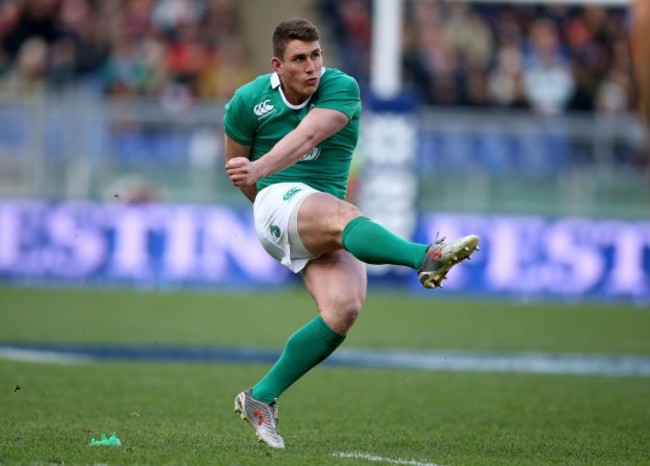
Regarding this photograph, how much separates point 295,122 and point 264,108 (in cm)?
18

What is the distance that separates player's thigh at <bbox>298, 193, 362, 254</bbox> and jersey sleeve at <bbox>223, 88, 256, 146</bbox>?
1.85ft

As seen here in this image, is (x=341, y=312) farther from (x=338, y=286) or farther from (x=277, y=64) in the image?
(x=277, y=64)

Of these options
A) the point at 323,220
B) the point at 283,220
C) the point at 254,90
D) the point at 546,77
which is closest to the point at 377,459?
the point at 323,220

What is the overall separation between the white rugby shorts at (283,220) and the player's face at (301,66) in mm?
513

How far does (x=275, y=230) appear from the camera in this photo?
257 inches

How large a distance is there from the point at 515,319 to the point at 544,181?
4336 mm

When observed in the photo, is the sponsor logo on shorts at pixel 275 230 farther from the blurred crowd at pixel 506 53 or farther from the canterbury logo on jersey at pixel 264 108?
the blurred crowd at pixel 506 53

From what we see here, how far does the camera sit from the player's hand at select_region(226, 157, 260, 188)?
6.14 meters


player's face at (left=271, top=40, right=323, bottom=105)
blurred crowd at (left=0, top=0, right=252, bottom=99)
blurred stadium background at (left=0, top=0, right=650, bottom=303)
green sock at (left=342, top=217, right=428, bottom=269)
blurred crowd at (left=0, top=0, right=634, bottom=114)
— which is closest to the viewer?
→ green sock at (left=342, top=217, right=428, bottom=269)

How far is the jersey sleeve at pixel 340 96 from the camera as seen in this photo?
6574 mm

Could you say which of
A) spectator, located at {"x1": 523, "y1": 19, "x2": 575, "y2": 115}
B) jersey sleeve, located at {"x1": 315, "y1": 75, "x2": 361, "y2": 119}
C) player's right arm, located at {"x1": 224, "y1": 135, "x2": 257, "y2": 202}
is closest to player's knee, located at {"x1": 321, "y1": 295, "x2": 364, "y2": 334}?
player's right arm, located at {"x1": 224, "y1": 135, "x2": 257, "y2": 202}

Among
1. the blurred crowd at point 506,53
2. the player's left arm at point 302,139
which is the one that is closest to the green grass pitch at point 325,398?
the player's left arm at point 302,139

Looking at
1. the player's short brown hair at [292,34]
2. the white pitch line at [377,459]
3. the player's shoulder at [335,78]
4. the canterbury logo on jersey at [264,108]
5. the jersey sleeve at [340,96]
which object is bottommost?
the white pitch line at [377,459]

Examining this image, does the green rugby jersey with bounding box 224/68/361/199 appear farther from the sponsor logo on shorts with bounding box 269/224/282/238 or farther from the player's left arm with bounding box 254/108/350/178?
the sponsor logo on shorts with bounding box 269/224/282/238
